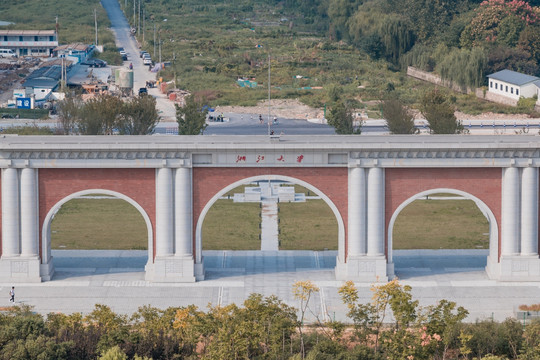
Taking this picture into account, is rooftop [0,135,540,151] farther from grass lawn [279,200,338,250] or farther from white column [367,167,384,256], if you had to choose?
grass lawn [279,200,338,250]

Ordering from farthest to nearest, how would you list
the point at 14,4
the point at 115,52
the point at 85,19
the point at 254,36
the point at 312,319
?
the point at 14,4 → the point at 85,19 → the point at 254,36 → the point at 115,52 → the point at 312,319

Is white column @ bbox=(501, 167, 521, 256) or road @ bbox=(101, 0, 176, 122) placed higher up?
road @ bbox=(101, 0, 176, 122)

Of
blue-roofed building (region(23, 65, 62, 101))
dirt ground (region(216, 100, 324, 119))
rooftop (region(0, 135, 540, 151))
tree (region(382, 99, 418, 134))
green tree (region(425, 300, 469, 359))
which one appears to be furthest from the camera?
blue-roofed building (region(23, 65, 62, 101))

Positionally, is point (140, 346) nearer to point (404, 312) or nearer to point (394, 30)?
point (404, 312)

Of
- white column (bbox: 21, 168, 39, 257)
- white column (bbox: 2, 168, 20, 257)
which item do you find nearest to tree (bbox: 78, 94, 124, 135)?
white column (bbox: 21, 168, 39, 257)

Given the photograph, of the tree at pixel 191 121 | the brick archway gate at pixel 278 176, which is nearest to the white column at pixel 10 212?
the brick archway gate at pixel 278 176

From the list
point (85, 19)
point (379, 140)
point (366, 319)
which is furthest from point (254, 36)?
point (366, 319)

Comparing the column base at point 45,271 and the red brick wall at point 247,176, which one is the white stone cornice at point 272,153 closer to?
the red brick wall at point 247,176
